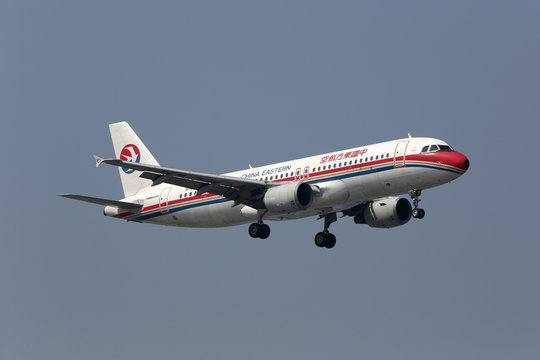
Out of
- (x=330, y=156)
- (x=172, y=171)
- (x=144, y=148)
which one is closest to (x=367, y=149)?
(x=330, y=156)

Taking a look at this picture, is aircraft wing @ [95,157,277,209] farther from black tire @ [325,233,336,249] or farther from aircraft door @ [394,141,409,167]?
aircraft door @ [394,141,409,167]

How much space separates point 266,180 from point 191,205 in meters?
5.54

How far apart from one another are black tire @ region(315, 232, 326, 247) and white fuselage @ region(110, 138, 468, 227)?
3643 millimetres

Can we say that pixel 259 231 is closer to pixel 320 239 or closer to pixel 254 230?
pixel 254 230

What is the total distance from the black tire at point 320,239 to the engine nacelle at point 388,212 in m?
3.07

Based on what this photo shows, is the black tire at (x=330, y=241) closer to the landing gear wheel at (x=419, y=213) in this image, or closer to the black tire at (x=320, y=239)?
the black tire at (x=320, y=239)

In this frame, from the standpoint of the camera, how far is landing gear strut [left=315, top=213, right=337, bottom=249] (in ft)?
199

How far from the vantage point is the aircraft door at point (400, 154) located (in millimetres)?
52688

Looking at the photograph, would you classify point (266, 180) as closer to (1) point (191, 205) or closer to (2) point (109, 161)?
(1) point (191, 205)

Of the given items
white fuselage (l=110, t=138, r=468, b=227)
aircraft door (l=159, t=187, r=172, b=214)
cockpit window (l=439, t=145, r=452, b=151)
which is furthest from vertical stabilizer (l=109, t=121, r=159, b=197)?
cockpit window (l=439, t=145, r=452, b=151)

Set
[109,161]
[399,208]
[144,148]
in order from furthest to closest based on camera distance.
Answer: [144,148]
[399,208]
[109,161]

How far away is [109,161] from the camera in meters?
50.8

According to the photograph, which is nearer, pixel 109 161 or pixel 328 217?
pixel 109 161

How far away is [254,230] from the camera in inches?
2245
